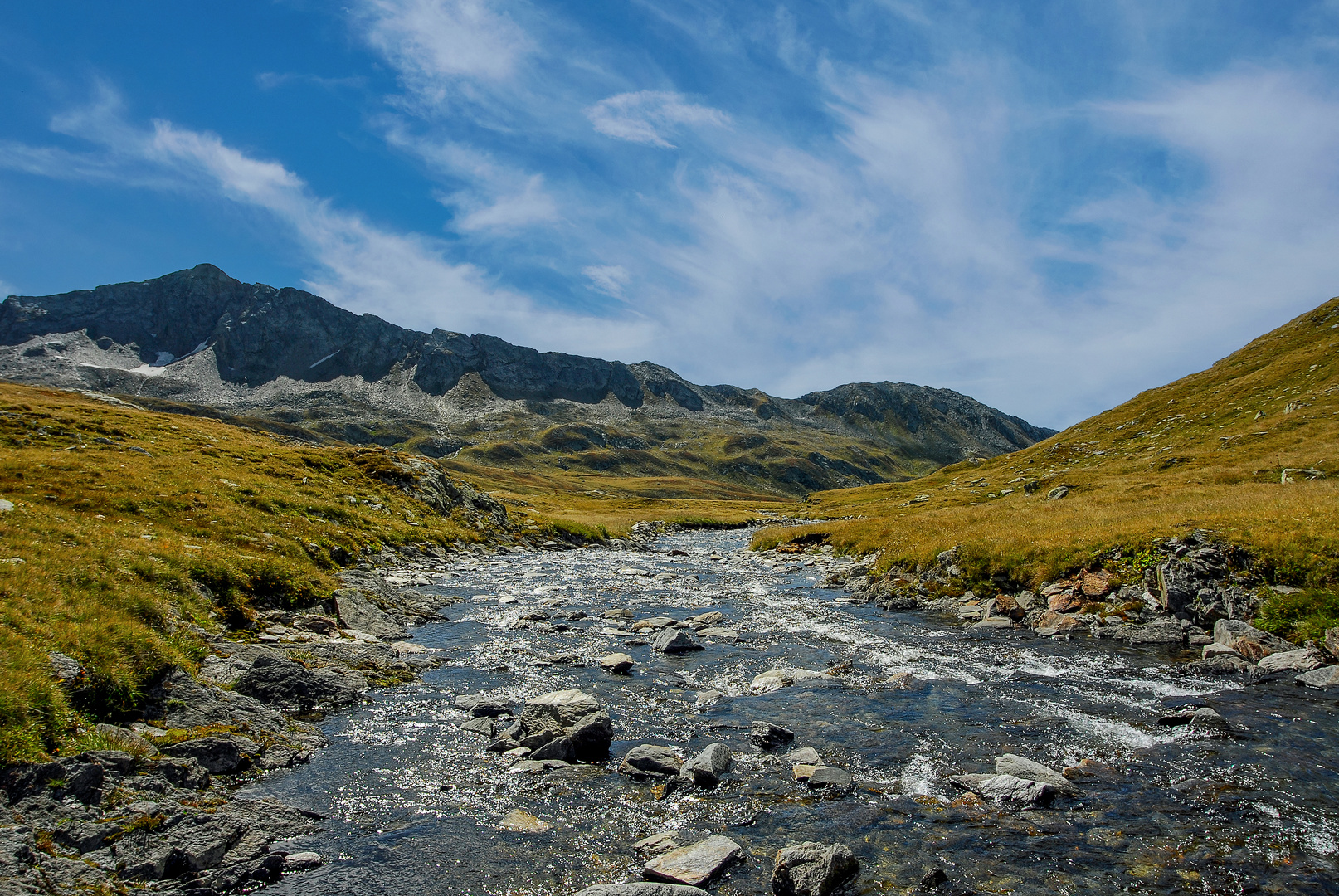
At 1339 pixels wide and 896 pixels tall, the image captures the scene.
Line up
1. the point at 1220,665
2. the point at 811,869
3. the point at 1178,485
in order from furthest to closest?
the point at 1178,485, the point at 1220,665, the point at 811,869

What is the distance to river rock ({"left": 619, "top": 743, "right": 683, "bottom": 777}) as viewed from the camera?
474 inches

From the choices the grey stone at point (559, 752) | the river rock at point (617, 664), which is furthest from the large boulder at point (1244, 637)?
the grey stone at point (559, 752)

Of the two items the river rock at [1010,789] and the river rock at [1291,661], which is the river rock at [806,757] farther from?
A: the river rock at [1291,661]

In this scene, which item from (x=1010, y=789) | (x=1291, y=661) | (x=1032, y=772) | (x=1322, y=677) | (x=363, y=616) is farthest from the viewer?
(x=363, y=616)

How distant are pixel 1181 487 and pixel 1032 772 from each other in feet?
125

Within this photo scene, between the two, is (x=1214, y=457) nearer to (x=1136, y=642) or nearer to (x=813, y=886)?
(x=1136, y=642)

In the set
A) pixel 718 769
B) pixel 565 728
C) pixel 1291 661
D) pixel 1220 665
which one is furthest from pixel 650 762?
pixel 1291 661

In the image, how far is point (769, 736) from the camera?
13.5m

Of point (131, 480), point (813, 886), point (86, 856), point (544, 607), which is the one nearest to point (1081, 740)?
point (813, 886)

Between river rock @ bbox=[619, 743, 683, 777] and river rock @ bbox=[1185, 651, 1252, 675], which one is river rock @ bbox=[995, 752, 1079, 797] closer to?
river rock @ bbox=[619, 743, 683, 777]

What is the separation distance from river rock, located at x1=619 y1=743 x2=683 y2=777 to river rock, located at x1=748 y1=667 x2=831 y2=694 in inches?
213

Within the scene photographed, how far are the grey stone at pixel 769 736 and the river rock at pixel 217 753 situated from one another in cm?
1013

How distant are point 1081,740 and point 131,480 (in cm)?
3499

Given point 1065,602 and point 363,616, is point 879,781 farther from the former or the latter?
point 363,616
